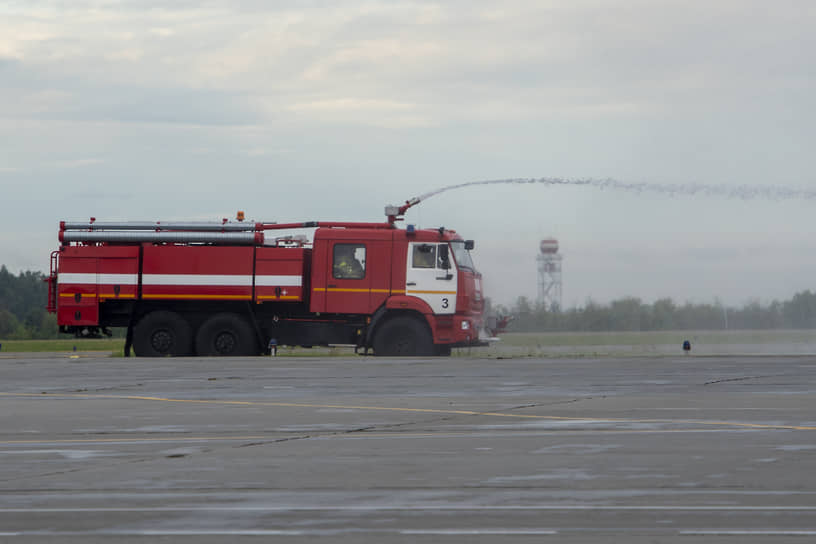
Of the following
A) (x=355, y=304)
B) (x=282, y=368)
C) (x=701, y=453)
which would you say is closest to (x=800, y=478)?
(x=701, y=453)

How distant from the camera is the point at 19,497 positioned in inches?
304

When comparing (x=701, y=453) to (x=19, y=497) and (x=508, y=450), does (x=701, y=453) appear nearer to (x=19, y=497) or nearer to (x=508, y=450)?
(x=508, y=450)

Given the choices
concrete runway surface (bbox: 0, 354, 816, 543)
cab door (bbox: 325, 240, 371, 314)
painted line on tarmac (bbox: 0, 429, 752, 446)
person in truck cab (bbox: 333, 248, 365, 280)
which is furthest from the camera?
person in truck cab (bbox: 333, 248, 365, 280)

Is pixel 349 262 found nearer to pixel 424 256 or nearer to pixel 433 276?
pixel 424 256

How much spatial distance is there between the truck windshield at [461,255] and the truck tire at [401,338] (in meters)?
2.09

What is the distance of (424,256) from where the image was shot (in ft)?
95.9

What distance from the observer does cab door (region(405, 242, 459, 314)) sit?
94.9 feet

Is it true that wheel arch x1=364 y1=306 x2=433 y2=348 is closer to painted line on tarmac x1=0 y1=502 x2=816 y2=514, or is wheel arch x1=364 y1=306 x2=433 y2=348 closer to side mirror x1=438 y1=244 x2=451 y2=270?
side mirror x1=438 y1=244 x2=451 y2=270

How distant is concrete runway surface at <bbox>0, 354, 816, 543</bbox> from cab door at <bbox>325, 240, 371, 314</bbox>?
408 inches

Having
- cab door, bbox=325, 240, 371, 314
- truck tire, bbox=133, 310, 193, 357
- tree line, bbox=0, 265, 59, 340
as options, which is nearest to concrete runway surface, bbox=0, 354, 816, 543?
cab door, bbox=325, 240, 371, 314

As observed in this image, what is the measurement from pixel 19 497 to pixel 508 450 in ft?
14.7

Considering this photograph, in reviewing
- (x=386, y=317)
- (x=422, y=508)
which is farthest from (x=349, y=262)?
(x=422, y=508)

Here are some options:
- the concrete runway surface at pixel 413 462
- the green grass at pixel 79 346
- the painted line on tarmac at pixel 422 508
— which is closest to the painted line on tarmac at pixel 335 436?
the concrete runway surface at pixel 413 462

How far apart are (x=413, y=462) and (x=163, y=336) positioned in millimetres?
21898
